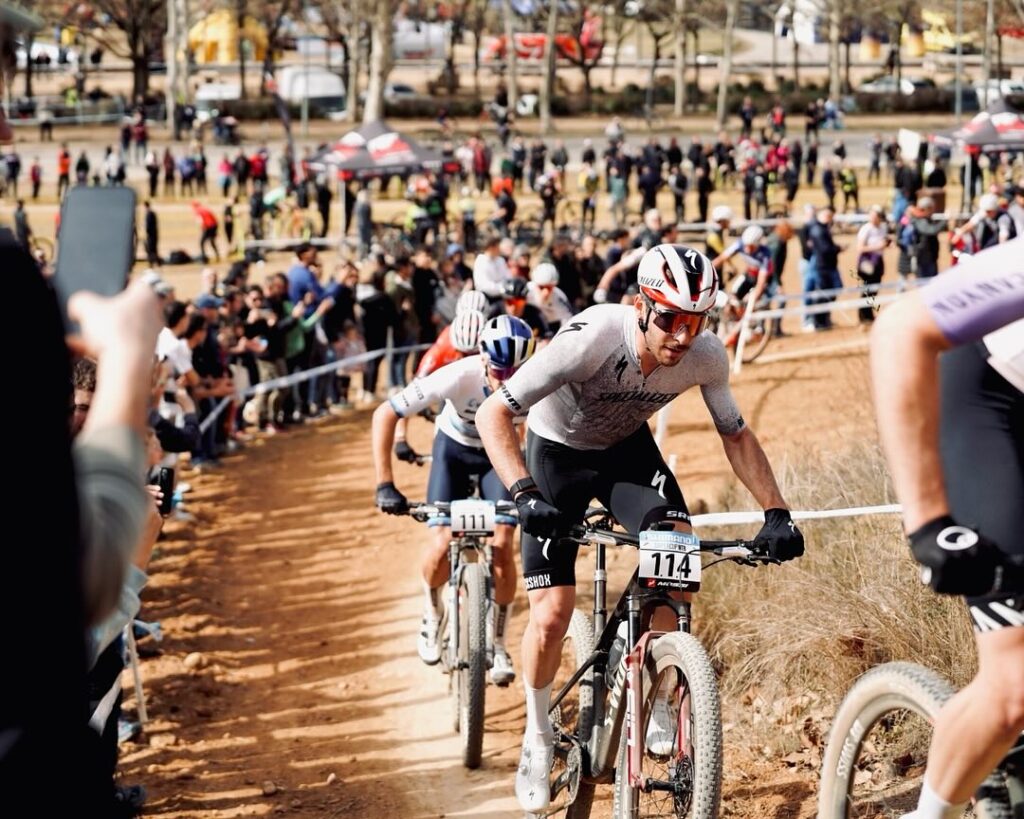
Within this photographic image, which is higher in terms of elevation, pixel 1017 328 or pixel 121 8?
pixel 121 8

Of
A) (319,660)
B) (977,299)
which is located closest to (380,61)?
(319,660)

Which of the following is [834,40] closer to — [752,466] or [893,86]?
[893,86]

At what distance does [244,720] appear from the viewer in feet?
27.6

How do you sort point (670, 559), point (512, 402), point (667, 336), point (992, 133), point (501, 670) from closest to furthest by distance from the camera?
point (670, 559)
point (667, 336)
point (512, 402)
point (501, 670)
point (992, 133)

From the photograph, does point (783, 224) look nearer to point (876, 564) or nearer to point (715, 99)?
point (876, 564)

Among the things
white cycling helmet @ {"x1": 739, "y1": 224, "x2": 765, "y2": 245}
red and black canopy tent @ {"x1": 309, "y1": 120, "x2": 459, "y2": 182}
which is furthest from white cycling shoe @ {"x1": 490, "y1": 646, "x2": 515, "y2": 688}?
red and black canopy tent @ {"x1": 309, "y1": 120, "x2": 459, "y2": 182}

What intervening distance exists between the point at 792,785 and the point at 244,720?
10.9 feet

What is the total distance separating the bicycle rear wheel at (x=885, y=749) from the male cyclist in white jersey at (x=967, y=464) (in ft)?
0.90

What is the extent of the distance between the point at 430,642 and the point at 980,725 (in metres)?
4.97

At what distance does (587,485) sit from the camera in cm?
605

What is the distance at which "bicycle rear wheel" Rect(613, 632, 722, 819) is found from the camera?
16.5 feet

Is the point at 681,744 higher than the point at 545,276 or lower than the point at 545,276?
lower

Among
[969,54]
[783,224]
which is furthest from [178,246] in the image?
[969,54]

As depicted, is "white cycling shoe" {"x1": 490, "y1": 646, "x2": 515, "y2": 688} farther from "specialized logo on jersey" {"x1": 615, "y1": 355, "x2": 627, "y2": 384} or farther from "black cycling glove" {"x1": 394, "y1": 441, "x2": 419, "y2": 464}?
"specialized logo on jersey" {"x1": 615, "y1": 355, "x2": 627, "y2": 384}
